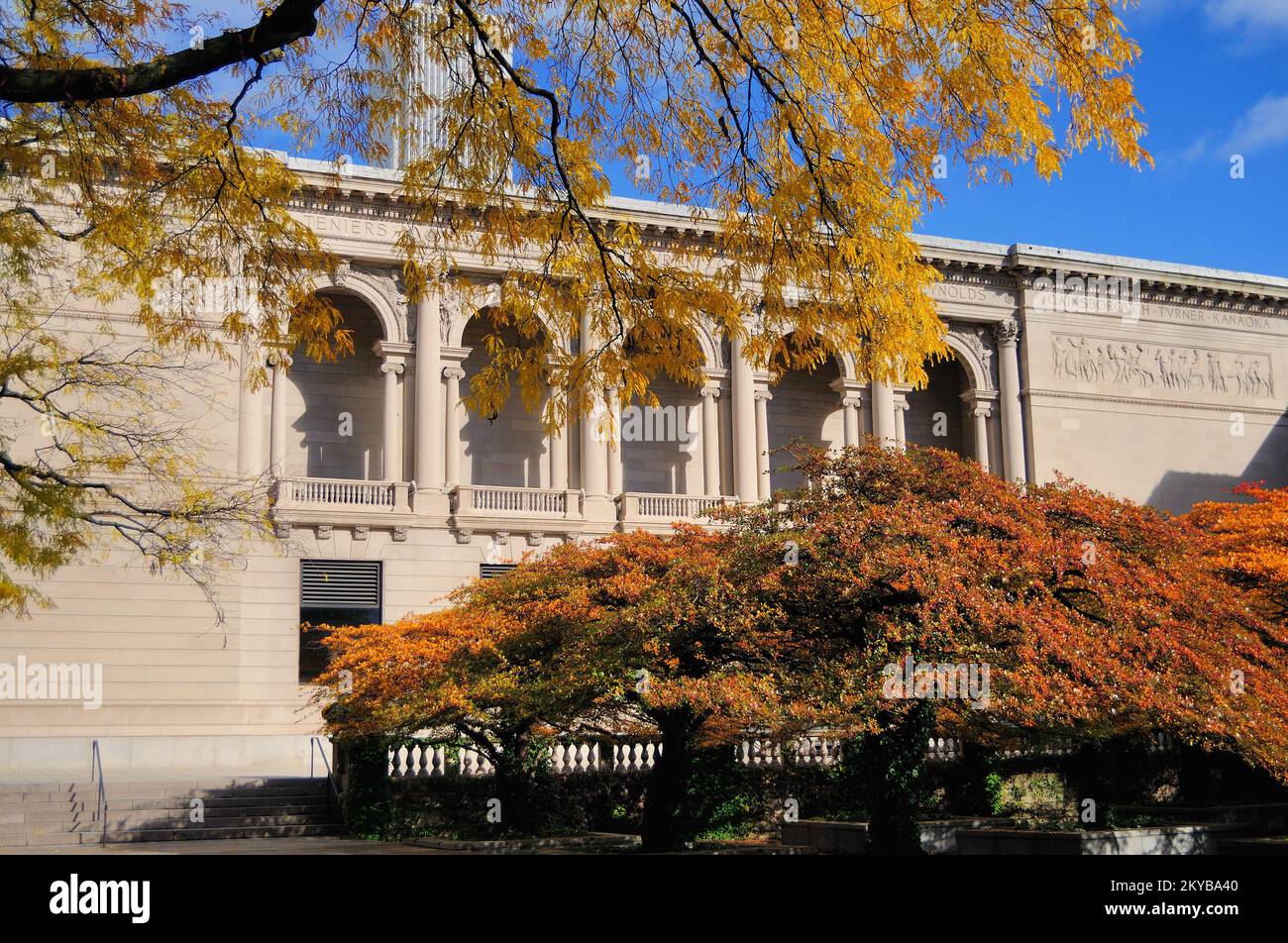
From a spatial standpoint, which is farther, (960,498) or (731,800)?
(731,800)

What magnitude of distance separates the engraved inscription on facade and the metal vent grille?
999 inches

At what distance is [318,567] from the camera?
37.1m

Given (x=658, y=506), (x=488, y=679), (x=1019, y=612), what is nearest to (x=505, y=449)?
(x=658, y=506)

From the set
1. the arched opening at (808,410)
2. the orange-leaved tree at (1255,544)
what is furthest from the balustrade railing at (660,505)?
the orange-leaved tree at (1255,544)

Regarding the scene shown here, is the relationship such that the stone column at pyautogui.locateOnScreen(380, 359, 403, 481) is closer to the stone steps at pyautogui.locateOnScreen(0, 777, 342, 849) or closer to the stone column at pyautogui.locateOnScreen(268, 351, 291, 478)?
the stone column at pyautogui.locateOnScreen(268, 351, 291, 478)

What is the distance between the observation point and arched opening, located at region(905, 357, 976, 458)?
1877 inches

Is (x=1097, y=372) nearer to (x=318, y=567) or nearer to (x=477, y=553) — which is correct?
(x=477, y=553)

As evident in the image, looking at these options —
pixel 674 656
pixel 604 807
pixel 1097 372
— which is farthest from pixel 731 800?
pixel 1097 372

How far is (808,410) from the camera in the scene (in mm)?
47156

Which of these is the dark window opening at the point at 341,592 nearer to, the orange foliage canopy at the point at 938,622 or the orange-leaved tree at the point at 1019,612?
the orange foliage canopy at the point at 938,622

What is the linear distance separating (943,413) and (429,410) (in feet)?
64.9

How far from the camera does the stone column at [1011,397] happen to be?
46062mm
